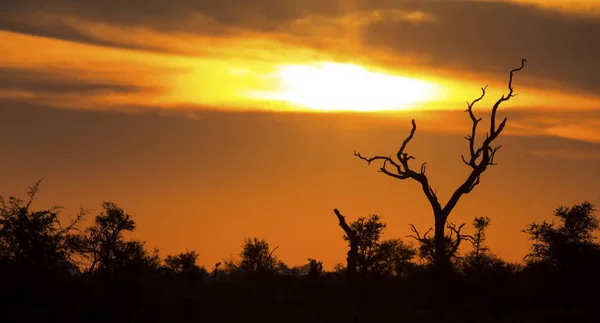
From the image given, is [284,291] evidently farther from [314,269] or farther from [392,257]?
[392,257]

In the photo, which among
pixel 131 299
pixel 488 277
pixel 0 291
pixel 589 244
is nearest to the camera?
pixel 0 291

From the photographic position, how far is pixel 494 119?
4956 centimetres

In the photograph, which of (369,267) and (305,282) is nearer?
(305,282)

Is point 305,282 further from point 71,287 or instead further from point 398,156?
point 71,287

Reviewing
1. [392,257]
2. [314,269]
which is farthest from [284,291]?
[392,257]

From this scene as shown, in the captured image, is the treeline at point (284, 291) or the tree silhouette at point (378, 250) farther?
the tree silhouette at point (378, 250)

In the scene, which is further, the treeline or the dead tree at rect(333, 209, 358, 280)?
the dead tree at rect(333, 209, 358, 280)

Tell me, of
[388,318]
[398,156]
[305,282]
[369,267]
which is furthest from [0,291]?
[369,267]

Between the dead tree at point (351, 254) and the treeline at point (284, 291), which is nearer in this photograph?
the treeline at point (284, 291)

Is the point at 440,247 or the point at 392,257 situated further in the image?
the point at 392,257

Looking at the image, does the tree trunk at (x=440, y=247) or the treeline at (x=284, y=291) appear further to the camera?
the tree trunk at (x=440, y=247)

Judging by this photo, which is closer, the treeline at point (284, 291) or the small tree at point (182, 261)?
the treeline at point (284, 291)

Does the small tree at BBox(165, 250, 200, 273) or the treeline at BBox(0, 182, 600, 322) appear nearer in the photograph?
the treeline at BBox(0, 182, 600, 322)

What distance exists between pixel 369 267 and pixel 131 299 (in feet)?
100
